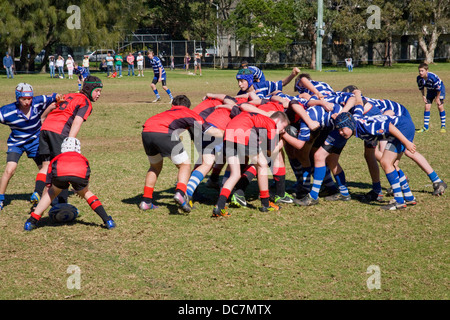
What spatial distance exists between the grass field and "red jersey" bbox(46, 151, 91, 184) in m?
0.87

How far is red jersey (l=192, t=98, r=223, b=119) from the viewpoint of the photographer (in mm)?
9180

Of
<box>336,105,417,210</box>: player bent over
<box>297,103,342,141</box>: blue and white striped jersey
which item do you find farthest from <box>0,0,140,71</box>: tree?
<box>336,105,417,210</box>: player bent over

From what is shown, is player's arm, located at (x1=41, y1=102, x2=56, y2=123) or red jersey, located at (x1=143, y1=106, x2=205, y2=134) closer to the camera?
red jersey, located at (x1=143, y1=106, x2=205, y2=134)

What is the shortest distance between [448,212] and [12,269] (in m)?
6.24

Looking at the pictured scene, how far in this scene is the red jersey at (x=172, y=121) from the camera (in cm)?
810

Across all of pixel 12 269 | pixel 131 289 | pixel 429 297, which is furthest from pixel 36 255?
pixel 429 297

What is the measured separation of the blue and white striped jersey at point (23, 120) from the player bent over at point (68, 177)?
1.52 meters

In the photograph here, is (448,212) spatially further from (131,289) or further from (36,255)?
(36,255)

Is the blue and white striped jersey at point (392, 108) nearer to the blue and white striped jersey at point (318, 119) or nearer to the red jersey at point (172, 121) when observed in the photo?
the blue and white striped jersey at point (318, 119)

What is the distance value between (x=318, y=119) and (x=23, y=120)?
4706mm

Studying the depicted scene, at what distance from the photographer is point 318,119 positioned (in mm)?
8625

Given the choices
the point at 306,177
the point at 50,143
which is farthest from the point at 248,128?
the point at 50,143

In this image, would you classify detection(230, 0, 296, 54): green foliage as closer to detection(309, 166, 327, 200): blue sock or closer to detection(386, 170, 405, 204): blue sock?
detection(309, 166, 327, 200): blue sock

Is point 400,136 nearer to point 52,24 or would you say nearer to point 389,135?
point 389,135
